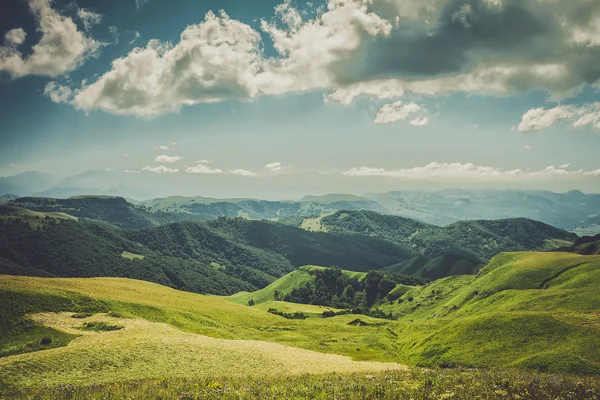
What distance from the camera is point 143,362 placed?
48.0 metres

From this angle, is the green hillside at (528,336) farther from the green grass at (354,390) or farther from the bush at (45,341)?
the bush at (45,341)

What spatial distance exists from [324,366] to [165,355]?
23713 mm

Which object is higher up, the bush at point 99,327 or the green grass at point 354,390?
the green grass at point 354,390

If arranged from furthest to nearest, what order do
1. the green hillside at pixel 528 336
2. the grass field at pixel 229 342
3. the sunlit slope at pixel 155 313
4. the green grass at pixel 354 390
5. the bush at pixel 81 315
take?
1. the bush at pixel 81 315
2. the sunlit slope at pixel 155 313
3. the green hillside at pixel 528 336
4. the grass field at pixel 229 342
5. the green grass at pixel 354 390

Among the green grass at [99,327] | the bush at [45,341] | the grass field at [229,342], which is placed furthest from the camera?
the green grass at [99,327]

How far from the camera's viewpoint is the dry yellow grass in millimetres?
42281

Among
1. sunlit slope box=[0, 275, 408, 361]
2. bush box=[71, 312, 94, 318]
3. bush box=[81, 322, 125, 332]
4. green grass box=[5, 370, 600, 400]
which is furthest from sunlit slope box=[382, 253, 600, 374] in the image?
bush box=[71, 312, 94, 318]

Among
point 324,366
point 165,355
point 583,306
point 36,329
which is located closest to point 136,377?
point 165,355

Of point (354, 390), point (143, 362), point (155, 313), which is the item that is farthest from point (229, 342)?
point (354, 390)

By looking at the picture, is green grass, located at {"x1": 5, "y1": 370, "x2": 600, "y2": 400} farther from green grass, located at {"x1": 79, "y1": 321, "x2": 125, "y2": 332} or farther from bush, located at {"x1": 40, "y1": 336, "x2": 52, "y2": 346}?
green grass, located at {"x1": 79, "y1": 321, "x2": 125, "y2": 332}

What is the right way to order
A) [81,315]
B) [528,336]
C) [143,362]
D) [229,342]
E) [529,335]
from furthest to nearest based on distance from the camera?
[81,315] → [529,335] → [528,336] → [229,342] → [143,362]

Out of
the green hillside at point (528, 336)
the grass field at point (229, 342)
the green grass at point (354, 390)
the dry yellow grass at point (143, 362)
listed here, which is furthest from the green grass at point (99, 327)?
the green hillside at point (528, 336)

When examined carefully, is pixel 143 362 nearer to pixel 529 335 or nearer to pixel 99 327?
pixel 99 327

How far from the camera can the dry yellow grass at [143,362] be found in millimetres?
42281
